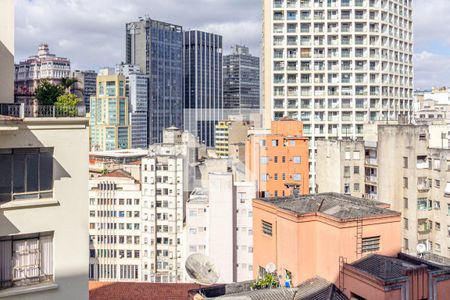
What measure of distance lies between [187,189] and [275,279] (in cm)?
5352

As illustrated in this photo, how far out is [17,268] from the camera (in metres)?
12.3

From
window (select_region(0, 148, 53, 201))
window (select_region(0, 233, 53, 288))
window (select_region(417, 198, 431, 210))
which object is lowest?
window (select_region(417, 198, 431, 210))

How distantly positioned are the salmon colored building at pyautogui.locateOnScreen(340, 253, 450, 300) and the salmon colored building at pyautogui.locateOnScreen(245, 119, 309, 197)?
46.4 meters

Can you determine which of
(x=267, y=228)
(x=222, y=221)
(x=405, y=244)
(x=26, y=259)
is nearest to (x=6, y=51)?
(x=26, y=259)

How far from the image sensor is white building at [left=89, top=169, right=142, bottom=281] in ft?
260

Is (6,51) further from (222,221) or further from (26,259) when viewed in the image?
(222,221)

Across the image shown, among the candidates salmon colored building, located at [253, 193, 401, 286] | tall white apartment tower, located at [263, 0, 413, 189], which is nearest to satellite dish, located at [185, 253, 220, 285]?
salmon colored building, located at [253, 193, 401, 286]

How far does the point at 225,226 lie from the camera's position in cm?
6256

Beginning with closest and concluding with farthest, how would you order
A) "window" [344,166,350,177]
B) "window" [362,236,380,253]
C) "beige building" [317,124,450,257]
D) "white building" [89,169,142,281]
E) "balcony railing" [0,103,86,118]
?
"balcony railing" [0,103,86,118] → "window" [362,236,380,253] → "beige building" [317,124,450,257] → "window" [344,166,350,177] → "white building" [89,169,142,281]

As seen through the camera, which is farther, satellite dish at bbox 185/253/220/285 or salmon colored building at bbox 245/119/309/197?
salmon colored building at bbox 245/119/309/197

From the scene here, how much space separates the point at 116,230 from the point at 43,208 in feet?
227

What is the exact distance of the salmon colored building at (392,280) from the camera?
21742 millimetres

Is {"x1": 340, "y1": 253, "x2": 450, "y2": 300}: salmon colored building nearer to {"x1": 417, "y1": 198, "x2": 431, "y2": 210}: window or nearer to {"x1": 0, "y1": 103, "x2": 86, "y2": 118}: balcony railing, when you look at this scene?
{"x1": 0, "y1": 103, "x2": 86, "y2": 118}: balcony railing

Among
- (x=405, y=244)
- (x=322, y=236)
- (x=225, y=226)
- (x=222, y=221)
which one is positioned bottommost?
(x=405, y=244)
